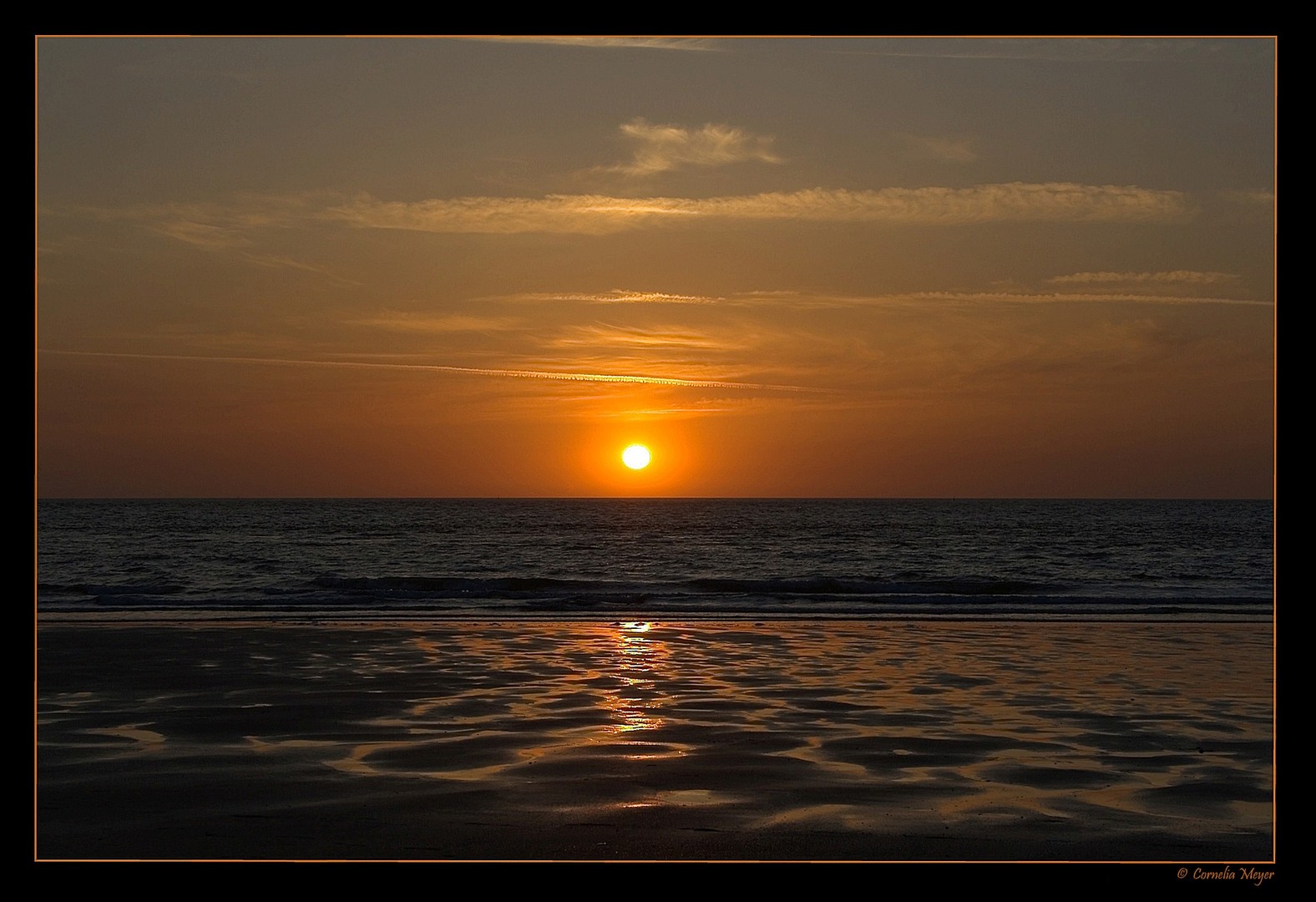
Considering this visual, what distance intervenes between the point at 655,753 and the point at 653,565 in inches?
1800

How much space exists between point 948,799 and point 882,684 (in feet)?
18.5

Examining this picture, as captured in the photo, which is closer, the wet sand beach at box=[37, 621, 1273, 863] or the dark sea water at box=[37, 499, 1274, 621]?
the wet sand beach at box=[37, 621, 1273, 863]

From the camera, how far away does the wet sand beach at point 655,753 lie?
25.0 ft

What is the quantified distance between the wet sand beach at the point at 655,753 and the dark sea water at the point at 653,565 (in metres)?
5.79

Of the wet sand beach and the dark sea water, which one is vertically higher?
the wet sand beach

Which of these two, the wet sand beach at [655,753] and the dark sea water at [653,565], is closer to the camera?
the wet sand beach at [655,753]

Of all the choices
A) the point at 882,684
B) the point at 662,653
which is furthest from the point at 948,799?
the point at 662,653

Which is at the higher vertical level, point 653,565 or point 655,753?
A: point 655,753

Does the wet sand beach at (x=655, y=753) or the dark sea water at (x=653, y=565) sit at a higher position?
the wet sand beach at (x=655, y=753)

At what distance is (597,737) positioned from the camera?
10742 millimetres

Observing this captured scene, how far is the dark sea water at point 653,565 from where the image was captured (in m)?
27.3

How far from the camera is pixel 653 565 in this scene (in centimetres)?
5566

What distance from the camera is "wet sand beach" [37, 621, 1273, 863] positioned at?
25.0ft

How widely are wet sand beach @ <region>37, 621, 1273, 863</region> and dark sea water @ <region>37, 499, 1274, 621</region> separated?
5789 millimetres
